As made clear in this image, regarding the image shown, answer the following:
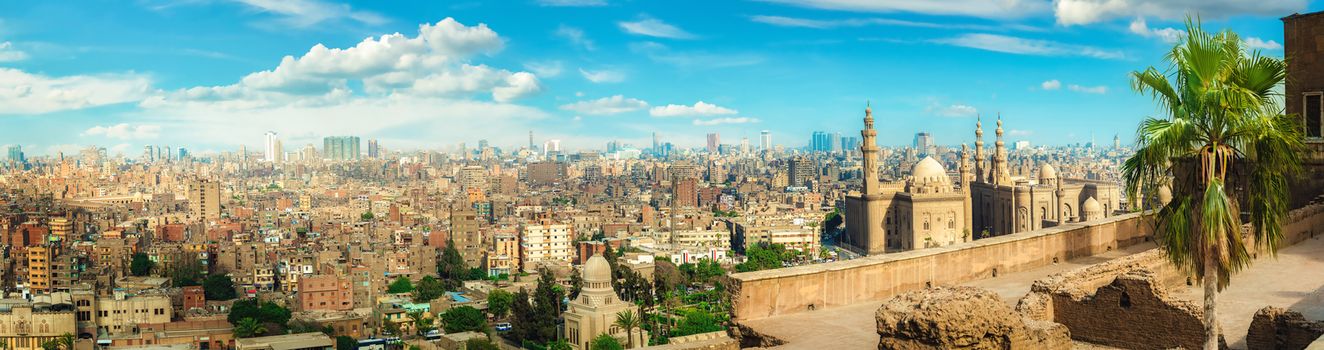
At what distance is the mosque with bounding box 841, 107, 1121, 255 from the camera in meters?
27.9

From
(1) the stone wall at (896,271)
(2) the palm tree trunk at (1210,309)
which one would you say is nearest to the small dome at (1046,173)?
(1) the stone wall at (896,271)

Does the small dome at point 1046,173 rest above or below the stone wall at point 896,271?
above

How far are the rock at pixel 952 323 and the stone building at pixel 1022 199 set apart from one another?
82.8 ft

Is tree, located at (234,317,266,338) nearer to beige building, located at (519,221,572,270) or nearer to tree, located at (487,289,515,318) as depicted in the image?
tree, located at (487,289,515,318)

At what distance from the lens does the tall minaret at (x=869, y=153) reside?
2888 cm

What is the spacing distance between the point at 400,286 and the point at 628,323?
643 inches

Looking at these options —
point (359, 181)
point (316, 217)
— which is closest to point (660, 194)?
point (316, 217)

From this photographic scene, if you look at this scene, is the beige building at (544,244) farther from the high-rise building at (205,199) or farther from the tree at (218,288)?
the high-rise building at (205,199)

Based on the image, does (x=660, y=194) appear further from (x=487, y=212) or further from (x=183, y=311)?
(x=183, y=311)

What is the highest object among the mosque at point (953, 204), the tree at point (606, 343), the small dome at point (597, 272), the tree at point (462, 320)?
the mosque at point (953, 204)

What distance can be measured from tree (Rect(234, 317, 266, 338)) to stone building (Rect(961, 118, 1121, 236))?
18921mm

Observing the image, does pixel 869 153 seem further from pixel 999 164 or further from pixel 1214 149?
pixel 1214 149

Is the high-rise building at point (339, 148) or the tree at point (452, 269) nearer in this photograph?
the tree at point (452, 269)

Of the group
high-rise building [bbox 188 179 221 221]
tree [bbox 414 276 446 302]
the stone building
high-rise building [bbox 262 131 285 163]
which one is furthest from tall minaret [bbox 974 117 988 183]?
high-rise building [bbox 262 131 285 163]
